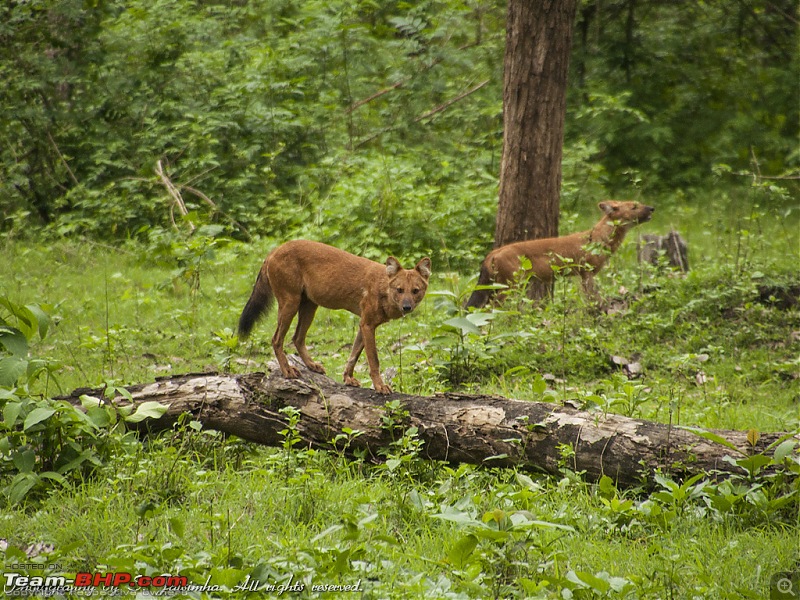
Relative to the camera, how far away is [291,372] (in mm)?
5707

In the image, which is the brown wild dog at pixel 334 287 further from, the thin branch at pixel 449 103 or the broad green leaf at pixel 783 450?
the thin branch at pixel 449 103

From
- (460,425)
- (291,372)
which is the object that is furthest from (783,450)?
(291,372)

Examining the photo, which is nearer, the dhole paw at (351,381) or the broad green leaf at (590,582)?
the broad green leaf at (590,582)

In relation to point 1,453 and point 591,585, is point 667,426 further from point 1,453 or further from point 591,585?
point 1,453

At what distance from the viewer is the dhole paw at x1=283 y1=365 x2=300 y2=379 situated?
557cm

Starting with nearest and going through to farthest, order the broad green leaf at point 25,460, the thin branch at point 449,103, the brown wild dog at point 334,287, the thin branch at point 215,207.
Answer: the broad green leaf at point 25,460, the brown wild dog at point 334,287, the thin branch at point 215,207, the thin branch at point 449,103

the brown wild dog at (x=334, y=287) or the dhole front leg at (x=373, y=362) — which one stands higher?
the brown wild dog at (x=334, y=287)

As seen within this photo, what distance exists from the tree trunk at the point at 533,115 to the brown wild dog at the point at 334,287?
319 cm

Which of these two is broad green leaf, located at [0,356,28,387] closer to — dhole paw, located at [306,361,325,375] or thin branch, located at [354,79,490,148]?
dhole paw, located at [306,361,325,375]

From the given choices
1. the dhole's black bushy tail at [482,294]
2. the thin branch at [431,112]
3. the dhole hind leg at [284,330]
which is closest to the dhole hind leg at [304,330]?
the dhole hind leg at [284,330]

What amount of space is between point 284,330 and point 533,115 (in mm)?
4296

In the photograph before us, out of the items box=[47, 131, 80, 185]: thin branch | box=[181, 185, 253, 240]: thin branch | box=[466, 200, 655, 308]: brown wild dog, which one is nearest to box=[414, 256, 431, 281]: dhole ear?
box=[466, 200, 655, 308]: brown wild dog

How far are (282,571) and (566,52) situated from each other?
6924 millimetres

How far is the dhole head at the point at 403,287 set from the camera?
228 inches
